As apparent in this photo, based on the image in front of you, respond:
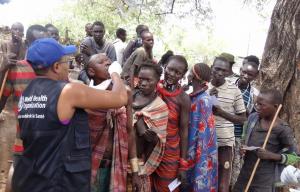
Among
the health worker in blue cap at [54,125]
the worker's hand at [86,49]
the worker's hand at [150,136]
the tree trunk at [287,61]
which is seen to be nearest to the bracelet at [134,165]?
the worker's hand at [150,136]

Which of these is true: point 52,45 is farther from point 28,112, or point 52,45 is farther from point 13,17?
point 13,17

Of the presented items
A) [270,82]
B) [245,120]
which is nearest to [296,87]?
[270,82]

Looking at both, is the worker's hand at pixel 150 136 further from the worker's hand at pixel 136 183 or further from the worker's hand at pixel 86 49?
the worker's hand at pixel 86 49

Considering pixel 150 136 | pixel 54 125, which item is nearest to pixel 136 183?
pixel 150 136

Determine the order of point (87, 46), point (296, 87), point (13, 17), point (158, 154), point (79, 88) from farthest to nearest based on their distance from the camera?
1. point (13, 17)
2. point (87, 46)
3. point (296, 87)
4. point (158, 154)
5. point (79, 88)

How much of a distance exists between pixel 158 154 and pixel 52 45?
152 cm

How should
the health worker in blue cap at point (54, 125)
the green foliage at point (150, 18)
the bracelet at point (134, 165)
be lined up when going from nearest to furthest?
the health worker in blue cap at point (54, 125) → the bracelet at point (134, 165) → the green foliage at point (150, 18)

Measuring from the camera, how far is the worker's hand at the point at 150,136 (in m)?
3.72

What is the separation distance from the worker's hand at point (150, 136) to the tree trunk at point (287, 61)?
1.86m

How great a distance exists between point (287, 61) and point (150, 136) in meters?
2.08

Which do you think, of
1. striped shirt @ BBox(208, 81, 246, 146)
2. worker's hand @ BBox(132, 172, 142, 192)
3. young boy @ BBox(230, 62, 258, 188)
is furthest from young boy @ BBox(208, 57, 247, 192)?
worker's hand @ BBox(132, 172, 142, 192)

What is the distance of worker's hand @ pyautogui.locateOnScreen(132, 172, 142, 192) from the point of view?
11.5 ft

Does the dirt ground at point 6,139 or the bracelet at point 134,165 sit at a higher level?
the bracelet at point 134,165

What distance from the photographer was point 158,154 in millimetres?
3779
